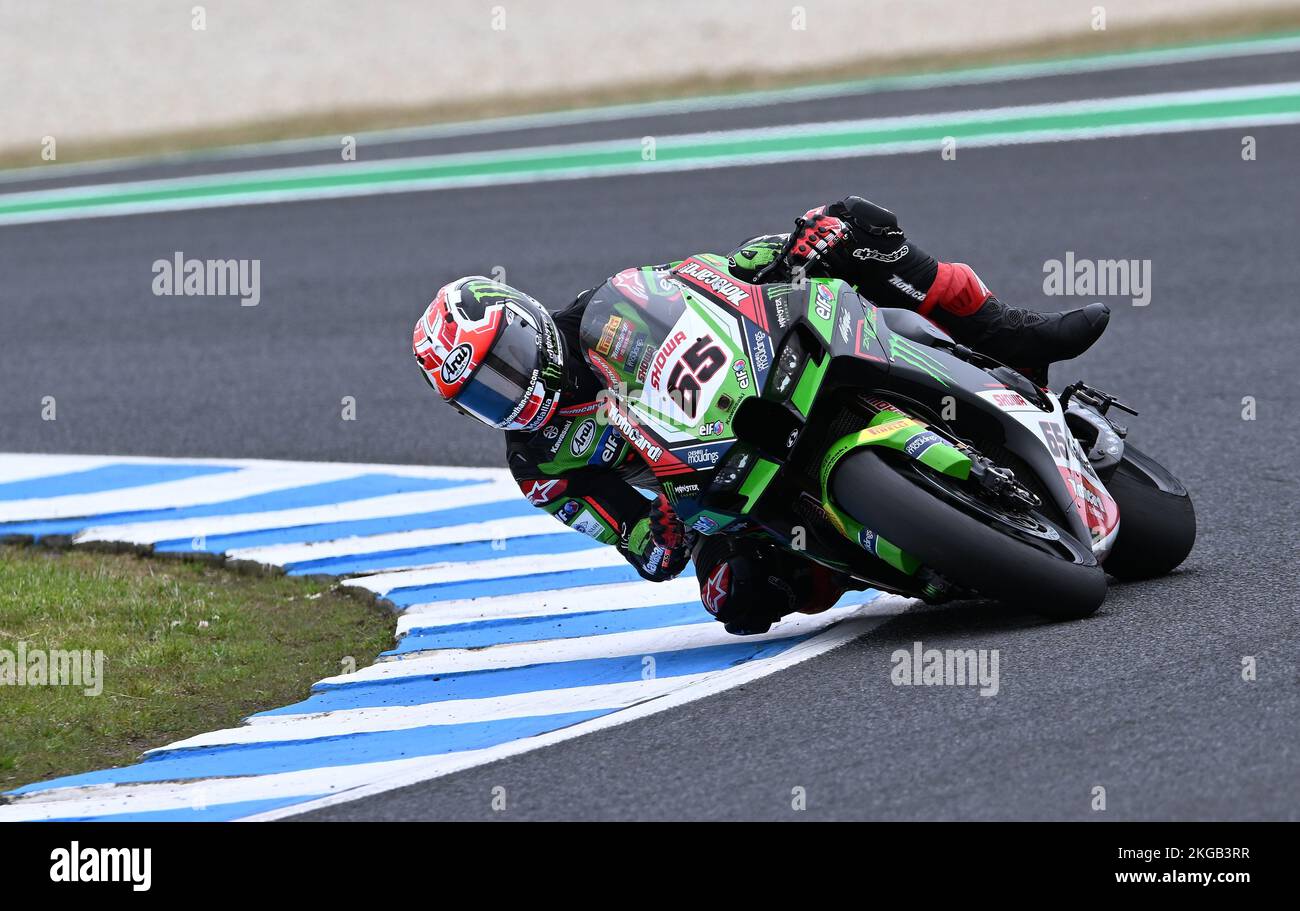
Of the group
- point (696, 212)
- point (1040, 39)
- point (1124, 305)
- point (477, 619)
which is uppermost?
point (1040, 39)

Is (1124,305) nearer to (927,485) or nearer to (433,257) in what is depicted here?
(433,257)

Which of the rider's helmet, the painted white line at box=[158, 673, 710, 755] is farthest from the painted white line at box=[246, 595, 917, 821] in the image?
the rider's helmet

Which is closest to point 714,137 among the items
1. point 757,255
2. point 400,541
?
point 400,541

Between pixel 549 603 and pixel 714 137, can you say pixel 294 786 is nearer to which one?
pixel 549 603

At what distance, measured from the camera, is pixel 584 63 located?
19797 millimetres

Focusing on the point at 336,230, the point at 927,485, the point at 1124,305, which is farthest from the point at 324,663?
the point at 336,230

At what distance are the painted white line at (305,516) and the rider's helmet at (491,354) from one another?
3.06 m

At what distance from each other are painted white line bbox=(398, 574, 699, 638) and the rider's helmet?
5.14 ft

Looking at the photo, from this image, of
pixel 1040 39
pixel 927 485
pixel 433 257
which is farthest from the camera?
pixel 1040 39

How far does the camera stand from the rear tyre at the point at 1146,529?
6.38m

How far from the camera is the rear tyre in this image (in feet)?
20.9

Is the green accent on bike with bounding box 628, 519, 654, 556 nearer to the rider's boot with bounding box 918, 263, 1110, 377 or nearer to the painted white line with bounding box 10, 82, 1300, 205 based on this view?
the rider's boot with bounding box 918, 263, 1110, 377
